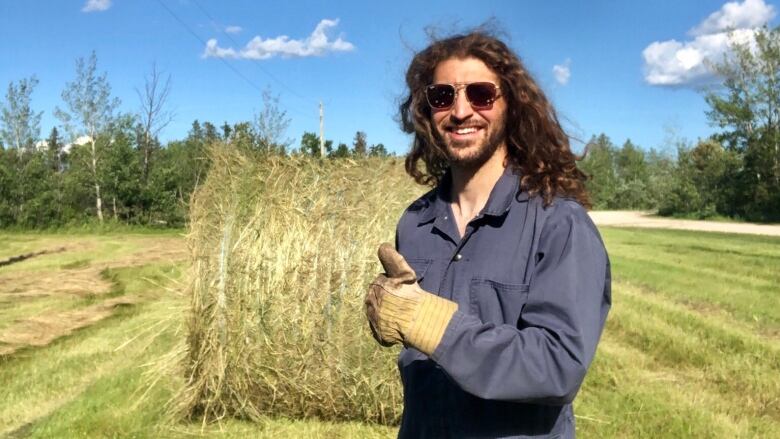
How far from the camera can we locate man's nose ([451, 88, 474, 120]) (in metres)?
1.81

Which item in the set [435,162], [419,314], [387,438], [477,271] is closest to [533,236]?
[477,271]

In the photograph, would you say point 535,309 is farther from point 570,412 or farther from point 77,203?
point 77,203

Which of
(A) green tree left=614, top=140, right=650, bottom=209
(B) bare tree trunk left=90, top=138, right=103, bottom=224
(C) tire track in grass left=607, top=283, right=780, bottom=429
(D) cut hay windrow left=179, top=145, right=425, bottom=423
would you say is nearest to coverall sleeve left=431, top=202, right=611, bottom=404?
(D) cut hay windrow left=179, top=145, right=425, bottom=423

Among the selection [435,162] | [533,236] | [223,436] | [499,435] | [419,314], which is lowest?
[223,436]

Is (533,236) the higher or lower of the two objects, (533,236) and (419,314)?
the higher

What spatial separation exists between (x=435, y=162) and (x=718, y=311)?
7574 mm

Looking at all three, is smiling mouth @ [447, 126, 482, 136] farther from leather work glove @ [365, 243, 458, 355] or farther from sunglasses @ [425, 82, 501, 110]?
leather work glove @ [365, 243, 458, 355]

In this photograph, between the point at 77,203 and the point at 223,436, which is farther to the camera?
the point at 77,203

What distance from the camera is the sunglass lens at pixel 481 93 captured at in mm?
1842

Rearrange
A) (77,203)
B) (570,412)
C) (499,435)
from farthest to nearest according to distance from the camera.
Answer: (77,203) → (570,412) → (499,435)

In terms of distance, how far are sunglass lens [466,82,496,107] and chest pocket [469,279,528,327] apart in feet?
1.63

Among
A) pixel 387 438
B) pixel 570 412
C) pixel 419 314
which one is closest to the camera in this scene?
pixel 419 314

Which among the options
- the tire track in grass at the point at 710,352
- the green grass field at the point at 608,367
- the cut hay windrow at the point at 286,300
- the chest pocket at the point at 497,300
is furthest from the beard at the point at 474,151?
the tire track in grass at the point at 710,352

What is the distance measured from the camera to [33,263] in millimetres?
14602
